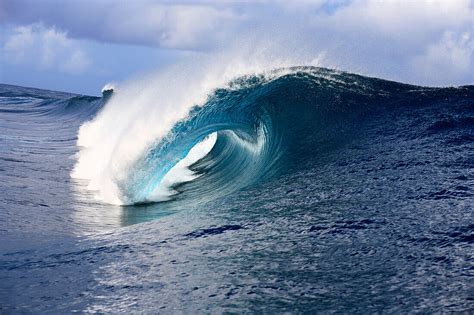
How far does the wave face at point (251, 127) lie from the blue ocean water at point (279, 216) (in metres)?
0.03

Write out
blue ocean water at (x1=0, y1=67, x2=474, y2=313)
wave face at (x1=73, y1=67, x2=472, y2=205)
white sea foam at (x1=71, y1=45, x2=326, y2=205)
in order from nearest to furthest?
blue ocean water at (x1=0, y1=67, x2=474, y2=313) < wave face at (x1=73, y1=67, x2=472, y2=205) < white sea foam at (x1=71, y1=45, x2=326, y2=205)

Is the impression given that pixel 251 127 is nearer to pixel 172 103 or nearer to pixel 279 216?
pixel 172 103

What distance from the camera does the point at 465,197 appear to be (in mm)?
5457

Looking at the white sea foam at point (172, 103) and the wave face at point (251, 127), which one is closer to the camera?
the wave face at point (251, 127)

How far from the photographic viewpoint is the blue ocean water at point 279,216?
4.11 meters

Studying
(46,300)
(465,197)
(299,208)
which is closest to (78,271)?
(46,300)

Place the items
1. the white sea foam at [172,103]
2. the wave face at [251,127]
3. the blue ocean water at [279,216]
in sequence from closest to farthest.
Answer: the blue ocean water at [279,216] < the wave face at [251,127] < the white sea foam at [172,103]

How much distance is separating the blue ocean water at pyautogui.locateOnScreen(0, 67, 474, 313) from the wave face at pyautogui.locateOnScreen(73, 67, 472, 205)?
0.11 ft

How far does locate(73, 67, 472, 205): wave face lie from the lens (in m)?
9.05

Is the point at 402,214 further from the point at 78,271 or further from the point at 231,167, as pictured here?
the point at 231,167

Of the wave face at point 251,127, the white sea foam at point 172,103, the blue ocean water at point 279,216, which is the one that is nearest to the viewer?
the blue ocean water at point 279,216

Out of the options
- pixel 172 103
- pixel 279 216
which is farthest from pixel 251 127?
pixel 279 216

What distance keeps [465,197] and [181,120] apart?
541cm

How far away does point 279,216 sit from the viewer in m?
6.04
